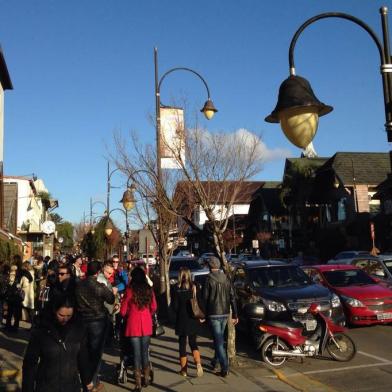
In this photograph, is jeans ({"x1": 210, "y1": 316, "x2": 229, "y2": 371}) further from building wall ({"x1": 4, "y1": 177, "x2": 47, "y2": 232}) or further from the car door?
building wall ({"x1": 4, "y1": 177, "x2": 47, "y2": 232})

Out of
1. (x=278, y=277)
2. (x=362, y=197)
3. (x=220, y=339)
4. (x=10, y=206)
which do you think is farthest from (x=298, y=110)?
(x=362, y=197)

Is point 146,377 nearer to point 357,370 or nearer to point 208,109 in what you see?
point 357,370

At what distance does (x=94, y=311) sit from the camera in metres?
7.32

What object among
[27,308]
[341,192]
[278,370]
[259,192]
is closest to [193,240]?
[259,192]

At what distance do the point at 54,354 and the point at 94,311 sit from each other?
10.7 ft

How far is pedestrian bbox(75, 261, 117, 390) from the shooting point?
23.8 feet

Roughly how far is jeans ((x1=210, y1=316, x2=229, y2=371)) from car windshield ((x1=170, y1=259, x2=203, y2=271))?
464 inches

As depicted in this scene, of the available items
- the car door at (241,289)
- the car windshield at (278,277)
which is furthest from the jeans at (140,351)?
the car windshield at (278,277)

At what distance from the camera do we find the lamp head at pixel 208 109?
1505 cm

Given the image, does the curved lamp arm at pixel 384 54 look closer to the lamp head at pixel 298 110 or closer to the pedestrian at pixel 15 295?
the lamp head at pixel 298 110

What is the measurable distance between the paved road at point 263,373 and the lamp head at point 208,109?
21.7 feet

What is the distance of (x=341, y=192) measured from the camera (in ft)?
145

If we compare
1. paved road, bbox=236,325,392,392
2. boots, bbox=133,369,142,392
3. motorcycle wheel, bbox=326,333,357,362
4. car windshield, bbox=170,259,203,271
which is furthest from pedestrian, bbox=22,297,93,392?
car windshield, bbox=170,259,203,271

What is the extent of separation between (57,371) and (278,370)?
555 cm
